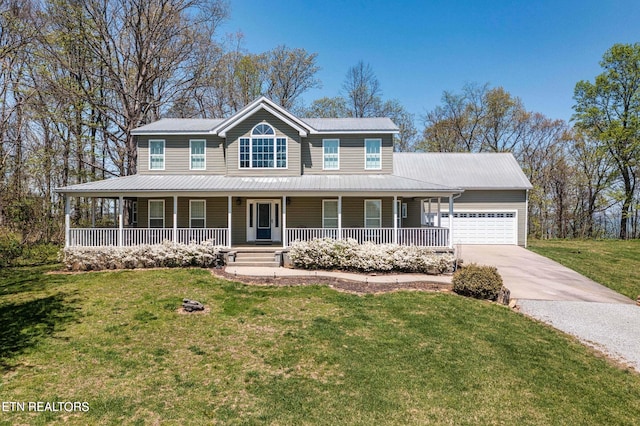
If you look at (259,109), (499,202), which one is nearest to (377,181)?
(259,109)

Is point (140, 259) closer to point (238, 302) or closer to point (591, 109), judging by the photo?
point (238, 302)

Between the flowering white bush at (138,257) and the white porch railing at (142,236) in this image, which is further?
the white porch railing at (142,236)

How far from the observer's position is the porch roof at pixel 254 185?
13781mm

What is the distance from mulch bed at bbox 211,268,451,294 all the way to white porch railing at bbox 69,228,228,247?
3.54m

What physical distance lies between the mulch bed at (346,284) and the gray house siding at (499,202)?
10.6 metres

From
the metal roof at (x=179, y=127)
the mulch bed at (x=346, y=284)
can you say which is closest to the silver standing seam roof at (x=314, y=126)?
the metal roof at (x=179, y=127)

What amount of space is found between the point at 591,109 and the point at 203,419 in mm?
34976

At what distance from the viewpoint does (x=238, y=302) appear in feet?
30.1

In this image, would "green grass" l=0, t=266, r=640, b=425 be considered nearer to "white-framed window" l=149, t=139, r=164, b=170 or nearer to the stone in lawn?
the stone in lawn

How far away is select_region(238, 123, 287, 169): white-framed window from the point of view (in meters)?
16.4

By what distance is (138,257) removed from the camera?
12.7m

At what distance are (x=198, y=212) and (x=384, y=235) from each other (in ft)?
30.9

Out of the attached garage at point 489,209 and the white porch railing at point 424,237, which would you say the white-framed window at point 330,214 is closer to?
the white porch railing at point 424,237

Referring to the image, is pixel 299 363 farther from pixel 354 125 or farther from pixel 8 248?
pixel 8 248
